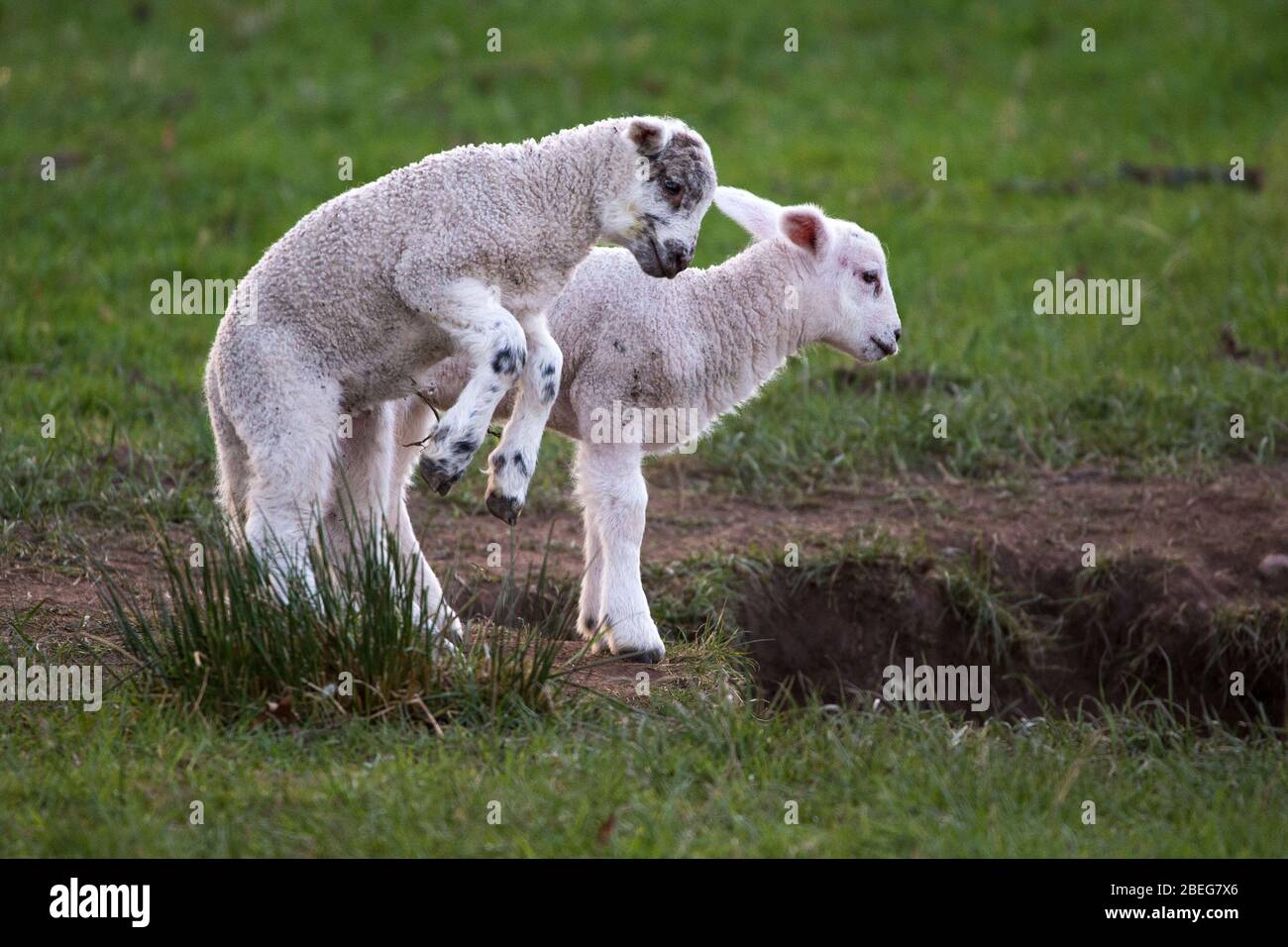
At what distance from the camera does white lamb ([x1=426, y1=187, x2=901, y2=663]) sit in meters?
5.88

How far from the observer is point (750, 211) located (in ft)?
20.4

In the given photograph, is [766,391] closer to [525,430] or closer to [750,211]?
[750,211]

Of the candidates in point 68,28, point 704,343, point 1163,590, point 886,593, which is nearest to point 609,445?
point 704,343

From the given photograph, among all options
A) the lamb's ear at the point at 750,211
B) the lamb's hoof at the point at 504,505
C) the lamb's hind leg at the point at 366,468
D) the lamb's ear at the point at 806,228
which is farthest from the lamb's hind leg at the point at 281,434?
the lamb's ear at the point at 806,228

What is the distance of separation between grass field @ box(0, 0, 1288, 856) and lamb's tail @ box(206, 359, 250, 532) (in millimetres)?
632

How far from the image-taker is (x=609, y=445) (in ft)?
19.4

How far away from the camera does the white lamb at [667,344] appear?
231 inches

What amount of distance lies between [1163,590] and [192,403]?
4.50m

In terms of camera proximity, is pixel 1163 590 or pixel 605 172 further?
pixel 1163 590

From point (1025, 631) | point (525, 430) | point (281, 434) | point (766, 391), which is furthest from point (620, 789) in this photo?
point (766, 391)

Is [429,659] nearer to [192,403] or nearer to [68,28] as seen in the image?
[192,403]

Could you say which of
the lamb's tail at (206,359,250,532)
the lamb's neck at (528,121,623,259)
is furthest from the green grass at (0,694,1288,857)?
the lamb's neck at (528,121,623,259)

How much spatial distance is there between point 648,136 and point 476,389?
96 centimetres
